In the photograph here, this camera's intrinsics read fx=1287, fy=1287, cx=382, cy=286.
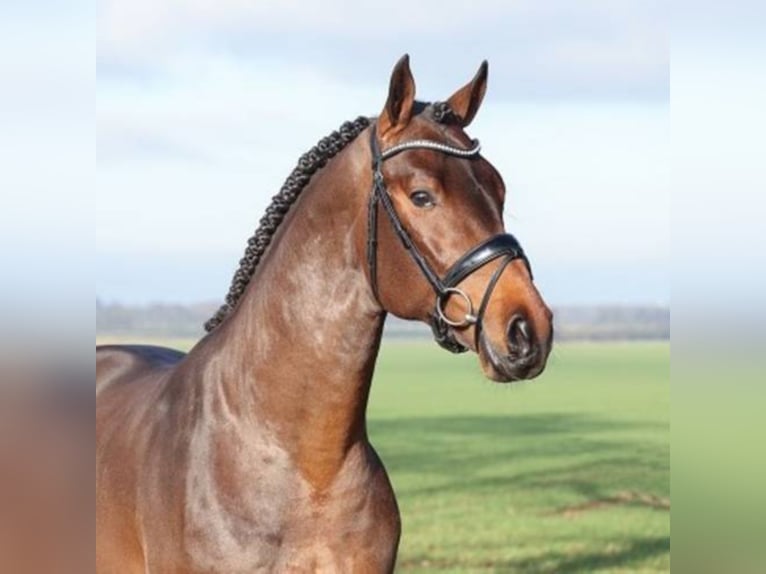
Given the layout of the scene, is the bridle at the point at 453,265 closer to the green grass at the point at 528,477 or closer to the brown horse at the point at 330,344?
the brown horse at the point at 330,344

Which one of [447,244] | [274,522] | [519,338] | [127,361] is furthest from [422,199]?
[127,361]

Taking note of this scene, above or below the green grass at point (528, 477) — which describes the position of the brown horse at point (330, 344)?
above

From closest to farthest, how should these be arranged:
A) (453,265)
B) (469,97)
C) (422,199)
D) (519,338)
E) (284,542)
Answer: (519,338) < (453,265) < (422,199) < (284,542) < (469,97)

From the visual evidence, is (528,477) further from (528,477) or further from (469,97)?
(469,97)

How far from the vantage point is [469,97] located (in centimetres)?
428

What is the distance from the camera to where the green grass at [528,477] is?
36.3 feet

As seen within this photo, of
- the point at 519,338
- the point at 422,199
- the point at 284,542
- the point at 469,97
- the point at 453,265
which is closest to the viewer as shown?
the point at 519,338

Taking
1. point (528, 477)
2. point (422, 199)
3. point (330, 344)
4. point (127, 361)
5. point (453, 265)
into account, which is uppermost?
point (422, 199)

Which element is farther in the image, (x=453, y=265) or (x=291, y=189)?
(x=291, y=189)

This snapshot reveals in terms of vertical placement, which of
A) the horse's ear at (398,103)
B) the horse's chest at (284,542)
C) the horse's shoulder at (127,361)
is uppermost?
the horse's ear at (398,103)

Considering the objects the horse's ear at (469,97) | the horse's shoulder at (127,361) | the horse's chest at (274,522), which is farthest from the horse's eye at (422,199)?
the horse's shoulder at (127,361)

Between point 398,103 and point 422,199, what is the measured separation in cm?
36

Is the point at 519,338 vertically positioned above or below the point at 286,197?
below

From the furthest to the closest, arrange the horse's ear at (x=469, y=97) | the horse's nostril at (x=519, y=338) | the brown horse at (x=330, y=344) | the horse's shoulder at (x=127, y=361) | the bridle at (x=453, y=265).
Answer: the horse's shoulder at (x=127, y=361)
the horse's ear at (x=469, y=97)
the brown horse at (x=330, y=344)
the bridle at (x=453, y=265)
the horse's nostril at (x=519, y=338)
